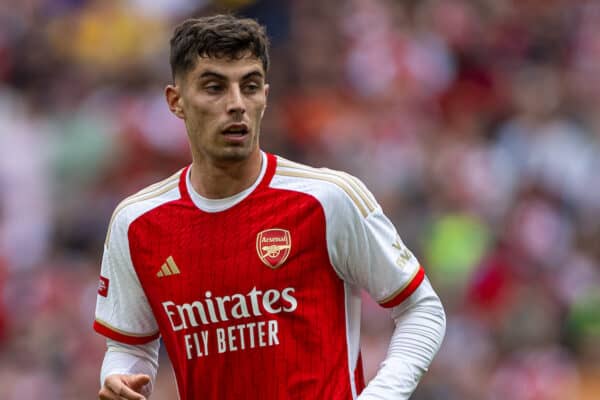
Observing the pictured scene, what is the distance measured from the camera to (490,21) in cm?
1202

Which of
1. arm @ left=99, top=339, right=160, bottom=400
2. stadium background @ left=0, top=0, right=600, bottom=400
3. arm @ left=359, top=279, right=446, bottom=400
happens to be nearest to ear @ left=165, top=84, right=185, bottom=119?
arm @ left=99, top=339, right=160, bottom=400

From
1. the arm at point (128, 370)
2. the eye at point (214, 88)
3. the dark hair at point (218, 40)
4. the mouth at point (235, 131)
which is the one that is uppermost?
the dark hair at point (218, 40)

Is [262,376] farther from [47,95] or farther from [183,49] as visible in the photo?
[47,95]

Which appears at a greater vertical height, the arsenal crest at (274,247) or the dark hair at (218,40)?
the dark hair at (218,40)

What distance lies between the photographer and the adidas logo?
4.65m

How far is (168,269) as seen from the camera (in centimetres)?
466

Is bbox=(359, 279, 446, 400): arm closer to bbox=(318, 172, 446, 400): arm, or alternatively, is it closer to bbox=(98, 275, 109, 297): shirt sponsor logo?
bbox=(318, 172, 446, 400): arm

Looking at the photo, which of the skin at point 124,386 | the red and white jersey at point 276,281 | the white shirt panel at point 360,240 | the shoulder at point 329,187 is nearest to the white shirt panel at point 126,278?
the red and white jersey at point 276,281

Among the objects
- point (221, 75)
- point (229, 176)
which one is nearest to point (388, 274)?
point (229, 176)

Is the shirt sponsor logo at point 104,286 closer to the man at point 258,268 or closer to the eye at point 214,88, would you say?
the man at point 258,268

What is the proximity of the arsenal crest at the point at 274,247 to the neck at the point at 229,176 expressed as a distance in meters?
0.21

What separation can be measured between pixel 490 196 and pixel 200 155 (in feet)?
19.3

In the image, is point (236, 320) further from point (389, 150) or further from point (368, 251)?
point (389, 150)

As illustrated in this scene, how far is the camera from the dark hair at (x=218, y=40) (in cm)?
454
